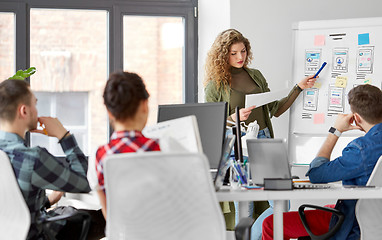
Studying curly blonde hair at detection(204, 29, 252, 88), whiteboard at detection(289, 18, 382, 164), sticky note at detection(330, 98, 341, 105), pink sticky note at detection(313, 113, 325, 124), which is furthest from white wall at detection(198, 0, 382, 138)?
curly blonde hair at detection(204, 29, 252, 88)

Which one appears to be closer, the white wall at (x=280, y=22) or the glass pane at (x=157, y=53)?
the white wall at (x=280, y=22)

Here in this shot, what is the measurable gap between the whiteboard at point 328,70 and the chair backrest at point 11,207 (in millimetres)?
2816

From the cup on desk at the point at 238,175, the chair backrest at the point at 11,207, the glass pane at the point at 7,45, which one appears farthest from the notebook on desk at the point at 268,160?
the glass pane at the point at 7,45

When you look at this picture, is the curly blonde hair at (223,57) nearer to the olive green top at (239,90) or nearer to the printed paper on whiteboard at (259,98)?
the olive green top at (239,90)

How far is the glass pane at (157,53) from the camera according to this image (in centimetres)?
541

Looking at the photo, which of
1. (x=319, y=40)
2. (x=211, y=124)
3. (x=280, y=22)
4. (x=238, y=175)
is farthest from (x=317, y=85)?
(x=238, y=175)

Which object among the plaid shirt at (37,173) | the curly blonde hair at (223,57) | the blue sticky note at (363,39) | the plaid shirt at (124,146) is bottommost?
the plaid shirt at (37,173)

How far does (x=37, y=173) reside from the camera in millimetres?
2256

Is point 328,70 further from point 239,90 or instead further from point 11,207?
point 11,207

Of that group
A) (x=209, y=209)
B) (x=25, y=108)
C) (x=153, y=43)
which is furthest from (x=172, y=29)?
(x=209, y=209)

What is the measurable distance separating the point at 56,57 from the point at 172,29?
1165mm

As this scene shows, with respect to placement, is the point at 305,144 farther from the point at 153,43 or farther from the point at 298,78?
the point at 153,43

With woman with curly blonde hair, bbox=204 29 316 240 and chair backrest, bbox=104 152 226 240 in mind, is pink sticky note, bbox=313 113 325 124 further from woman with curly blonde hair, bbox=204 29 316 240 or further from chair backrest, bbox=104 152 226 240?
chair backrest, bbox=104 152 226 240

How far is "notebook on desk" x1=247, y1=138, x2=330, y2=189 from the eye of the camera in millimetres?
2387
